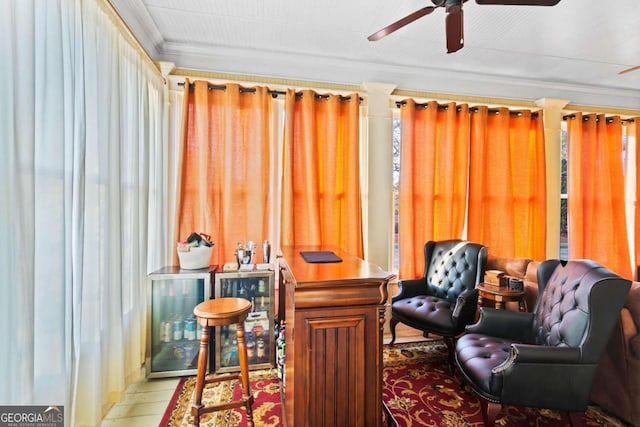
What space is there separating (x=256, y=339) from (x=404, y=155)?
2468 millimetres

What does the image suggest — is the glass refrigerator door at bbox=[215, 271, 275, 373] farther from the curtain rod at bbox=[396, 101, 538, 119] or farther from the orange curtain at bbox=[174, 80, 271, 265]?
the curtain rod at bbox=[396, 101, 538, 119]

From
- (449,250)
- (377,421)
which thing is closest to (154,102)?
(377,421)

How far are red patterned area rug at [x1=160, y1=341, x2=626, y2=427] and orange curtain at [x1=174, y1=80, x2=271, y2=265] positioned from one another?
115 cm

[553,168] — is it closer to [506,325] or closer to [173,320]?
[506,325]

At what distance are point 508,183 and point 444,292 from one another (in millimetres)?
1683

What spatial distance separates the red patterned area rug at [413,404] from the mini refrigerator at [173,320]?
198 millimetres

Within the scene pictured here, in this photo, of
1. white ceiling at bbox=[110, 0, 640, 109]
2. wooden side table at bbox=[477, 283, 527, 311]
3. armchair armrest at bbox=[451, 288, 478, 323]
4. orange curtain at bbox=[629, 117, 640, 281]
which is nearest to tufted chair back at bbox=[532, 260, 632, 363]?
wooden side table at bbox=[477, 283, 527, 311]

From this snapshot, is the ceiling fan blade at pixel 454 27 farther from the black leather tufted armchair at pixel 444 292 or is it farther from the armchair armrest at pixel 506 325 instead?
the armchair armrest at pixel 506 325

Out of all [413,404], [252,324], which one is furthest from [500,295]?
[252,324]

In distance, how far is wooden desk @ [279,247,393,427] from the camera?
1147 mm

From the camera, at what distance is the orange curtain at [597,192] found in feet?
11.7

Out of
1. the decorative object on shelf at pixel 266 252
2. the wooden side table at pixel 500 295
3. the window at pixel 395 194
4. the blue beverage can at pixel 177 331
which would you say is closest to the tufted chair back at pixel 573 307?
the wooden side table at pixel 500 295

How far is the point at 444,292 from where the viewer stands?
276cm

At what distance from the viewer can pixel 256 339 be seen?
99.2 inches
